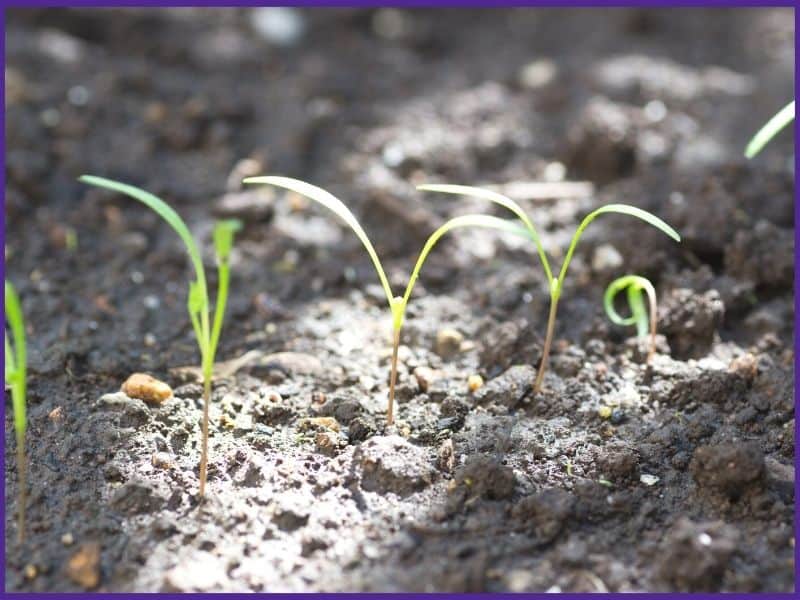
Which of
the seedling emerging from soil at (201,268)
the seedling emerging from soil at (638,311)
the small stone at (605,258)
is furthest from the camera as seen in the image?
the small stone at (605,258)

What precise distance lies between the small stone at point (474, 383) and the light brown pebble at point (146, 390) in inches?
22.8

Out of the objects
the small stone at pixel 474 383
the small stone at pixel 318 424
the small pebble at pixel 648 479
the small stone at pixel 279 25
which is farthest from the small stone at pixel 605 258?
the small stone at pixel 279 25

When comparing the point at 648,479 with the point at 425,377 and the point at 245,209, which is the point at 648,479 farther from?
the point at 245,209

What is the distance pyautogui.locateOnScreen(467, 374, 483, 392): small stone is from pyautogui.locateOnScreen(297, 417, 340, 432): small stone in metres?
0.29

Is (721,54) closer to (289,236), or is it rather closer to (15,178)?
(289,236)

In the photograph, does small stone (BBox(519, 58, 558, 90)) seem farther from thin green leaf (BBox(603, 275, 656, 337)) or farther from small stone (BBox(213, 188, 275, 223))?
thin green leaf (BBox(603, 275, 656, 337))

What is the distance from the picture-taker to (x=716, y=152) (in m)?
2.59

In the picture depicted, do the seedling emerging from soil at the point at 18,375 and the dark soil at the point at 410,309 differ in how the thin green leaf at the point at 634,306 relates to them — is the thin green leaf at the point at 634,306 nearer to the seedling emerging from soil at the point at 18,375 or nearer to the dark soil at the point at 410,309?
the dark soil at the point at 410,309

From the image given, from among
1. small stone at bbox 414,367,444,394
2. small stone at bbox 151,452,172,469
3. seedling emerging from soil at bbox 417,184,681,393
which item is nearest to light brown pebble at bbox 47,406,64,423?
small stone at bbox 151,452,172,469

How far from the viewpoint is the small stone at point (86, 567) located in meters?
1.38

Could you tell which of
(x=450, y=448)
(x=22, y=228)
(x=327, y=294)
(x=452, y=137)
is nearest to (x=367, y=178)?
(x=452, y=137)

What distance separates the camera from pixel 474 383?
1820mm

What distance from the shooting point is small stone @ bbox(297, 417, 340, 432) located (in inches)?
66.4

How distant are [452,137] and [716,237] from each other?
89cm
